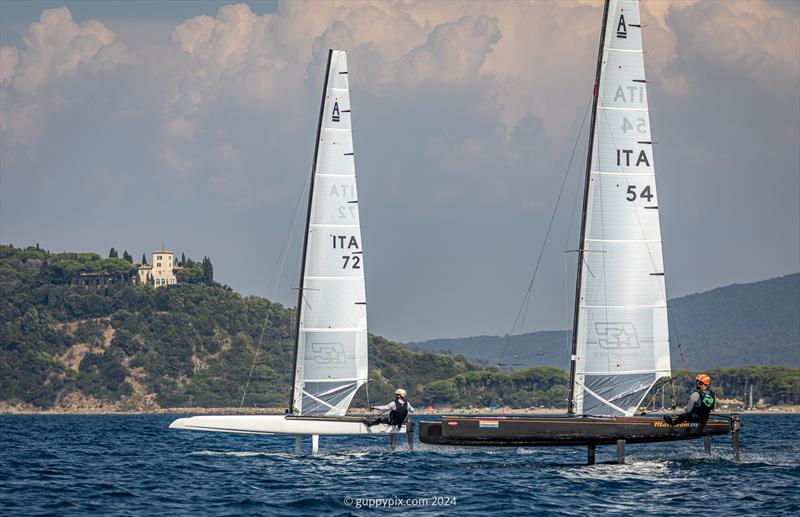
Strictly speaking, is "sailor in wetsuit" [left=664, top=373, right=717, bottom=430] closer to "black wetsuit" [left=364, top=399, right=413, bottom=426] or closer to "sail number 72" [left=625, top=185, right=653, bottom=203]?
"sail number 72" [left=625, top=185, right=653, bottom=203]

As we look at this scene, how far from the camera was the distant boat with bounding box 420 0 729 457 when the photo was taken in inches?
1230

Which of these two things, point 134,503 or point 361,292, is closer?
point 134,503

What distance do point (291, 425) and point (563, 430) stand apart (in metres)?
9.17

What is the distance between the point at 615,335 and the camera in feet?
103

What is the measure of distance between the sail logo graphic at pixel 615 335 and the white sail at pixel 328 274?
8973mm

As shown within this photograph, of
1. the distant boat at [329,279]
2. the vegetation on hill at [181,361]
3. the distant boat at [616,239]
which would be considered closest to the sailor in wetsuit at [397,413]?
the distant boat at [329,279]

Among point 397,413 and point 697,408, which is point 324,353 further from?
point 697,408

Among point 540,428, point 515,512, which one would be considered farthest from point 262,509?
point 540,428

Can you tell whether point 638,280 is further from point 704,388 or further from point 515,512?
point 515,512

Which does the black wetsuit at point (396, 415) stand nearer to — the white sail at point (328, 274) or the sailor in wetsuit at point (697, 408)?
the white sail at point (328, 274)

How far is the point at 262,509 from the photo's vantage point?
963 inches

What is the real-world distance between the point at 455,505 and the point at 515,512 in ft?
4.59

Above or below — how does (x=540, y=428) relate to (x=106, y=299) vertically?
below

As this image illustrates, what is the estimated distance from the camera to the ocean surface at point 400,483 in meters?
24.9
